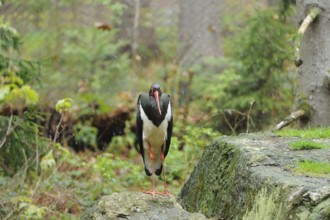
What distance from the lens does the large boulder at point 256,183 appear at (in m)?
4.25

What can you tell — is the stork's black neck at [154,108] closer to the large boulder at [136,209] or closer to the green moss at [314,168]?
the large boulder at [136,209]

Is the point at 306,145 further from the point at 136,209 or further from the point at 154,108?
the point at 136,209

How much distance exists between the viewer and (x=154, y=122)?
20.6 ft

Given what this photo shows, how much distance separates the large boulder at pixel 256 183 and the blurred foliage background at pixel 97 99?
Result: 4.93ft

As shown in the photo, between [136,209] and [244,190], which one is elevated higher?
[244,190]

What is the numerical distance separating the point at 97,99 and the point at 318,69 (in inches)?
214

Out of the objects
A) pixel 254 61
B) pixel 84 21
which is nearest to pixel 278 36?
pixel 254 61

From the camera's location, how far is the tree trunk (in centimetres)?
796

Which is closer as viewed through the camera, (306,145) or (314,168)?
(314,168)

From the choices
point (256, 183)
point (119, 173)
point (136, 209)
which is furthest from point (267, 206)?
point (119, 173)

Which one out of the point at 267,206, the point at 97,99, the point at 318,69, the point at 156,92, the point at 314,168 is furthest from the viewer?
the point at 97,99

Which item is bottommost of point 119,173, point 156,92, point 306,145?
point 119,173

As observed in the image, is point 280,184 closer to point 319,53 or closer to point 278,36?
point 319,53

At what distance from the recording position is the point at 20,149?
7.71 meters
